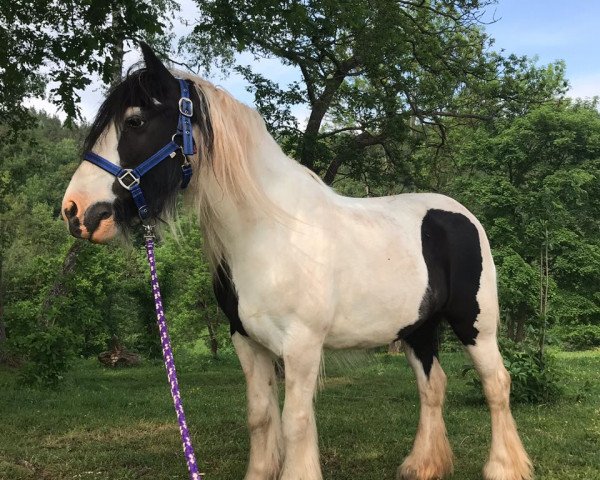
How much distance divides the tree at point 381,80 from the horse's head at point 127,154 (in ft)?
20.3

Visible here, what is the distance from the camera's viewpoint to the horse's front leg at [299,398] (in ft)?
8.47

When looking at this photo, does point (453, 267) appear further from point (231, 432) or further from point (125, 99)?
point (231, 432)

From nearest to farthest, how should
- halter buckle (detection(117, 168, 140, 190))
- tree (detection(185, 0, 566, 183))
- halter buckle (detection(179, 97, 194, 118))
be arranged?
halter buckle (detection(117, 168, 140, 190)) → halter buckle (detection(179, 97, 194, 118)) → tree (detection(185, 0, 566, 183))

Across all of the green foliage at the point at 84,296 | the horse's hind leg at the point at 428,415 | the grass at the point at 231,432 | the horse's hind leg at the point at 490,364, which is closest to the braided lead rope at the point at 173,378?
the grass at the point at 231,432

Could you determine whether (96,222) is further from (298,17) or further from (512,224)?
(512,224)

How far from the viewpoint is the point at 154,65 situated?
2.36 metres

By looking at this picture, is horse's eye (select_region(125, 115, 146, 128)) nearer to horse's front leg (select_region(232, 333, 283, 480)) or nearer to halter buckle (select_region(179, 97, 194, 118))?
halter buckle (select_region(179, 97, 194, 118))

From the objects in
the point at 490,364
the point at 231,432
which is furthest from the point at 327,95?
the point at 490,364

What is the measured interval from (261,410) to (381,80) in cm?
875

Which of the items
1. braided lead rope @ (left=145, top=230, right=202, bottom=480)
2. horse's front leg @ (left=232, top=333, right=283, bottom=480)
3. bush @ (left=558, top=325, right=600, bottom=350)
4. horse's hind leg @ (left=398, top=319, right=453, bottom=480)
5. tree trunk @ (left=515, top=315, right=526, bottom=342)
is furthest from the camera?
bush @ (left=558, top=325, right=600, bottom=350)

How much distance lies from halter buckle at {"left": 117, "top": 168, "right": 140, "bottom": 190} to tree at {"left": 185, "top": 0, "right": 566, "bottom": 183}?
21.2 ft

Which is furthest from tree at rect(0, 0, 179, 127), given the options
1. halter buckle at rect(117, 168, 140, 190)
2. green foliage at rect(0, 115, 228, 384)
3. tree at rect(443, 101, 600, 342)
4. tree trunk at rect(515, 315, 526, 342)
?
tree trunk at rect(515, 315, 526, 342)

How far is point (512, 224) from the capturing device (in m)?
21.6

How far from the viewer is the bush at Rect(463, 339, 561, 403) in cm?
656
